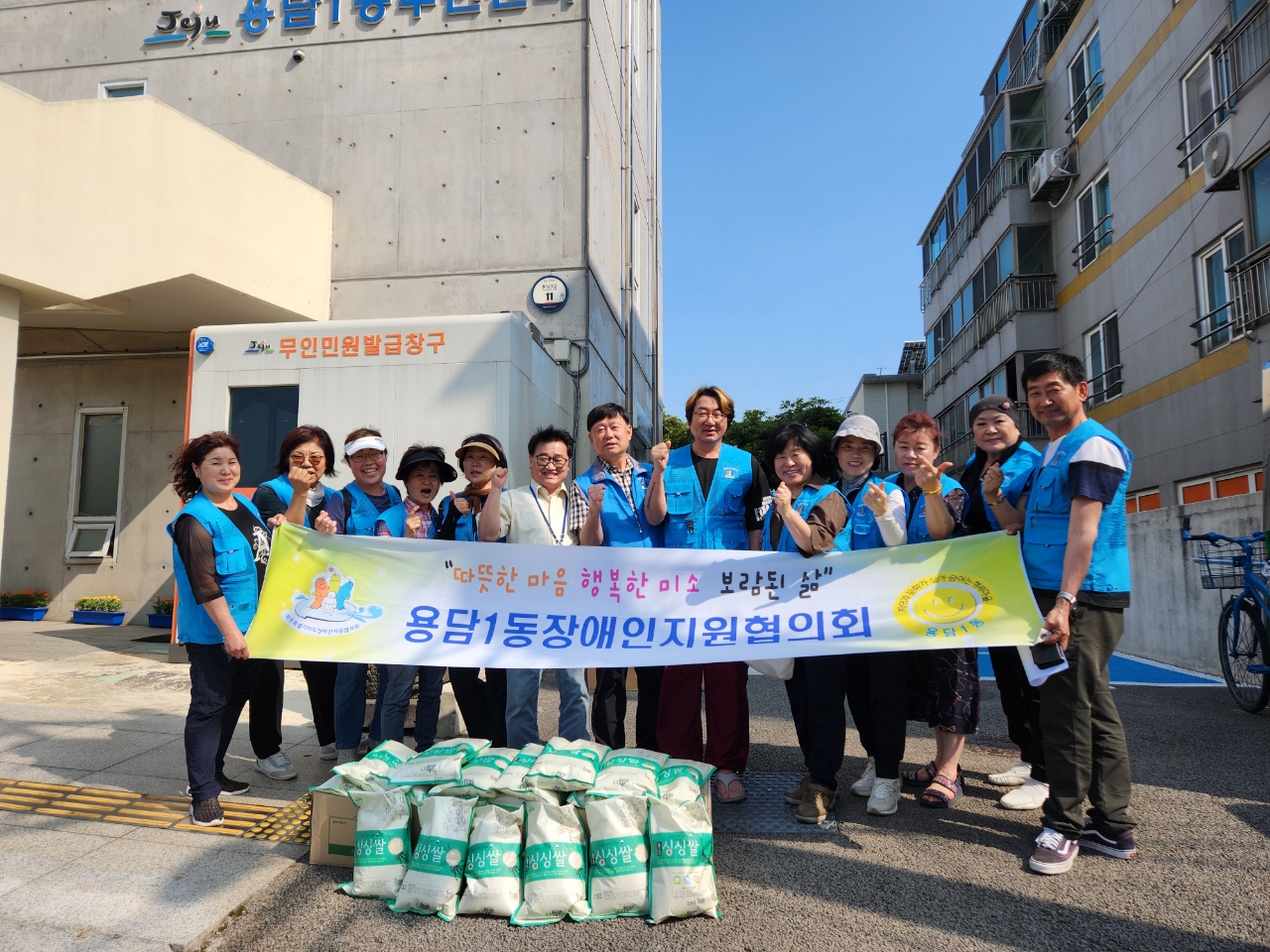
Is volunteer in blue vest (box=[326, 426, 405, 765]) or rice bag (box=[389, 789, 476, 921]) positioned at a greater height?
volunteer in blue vest (box=[326, 426, 405, 765])

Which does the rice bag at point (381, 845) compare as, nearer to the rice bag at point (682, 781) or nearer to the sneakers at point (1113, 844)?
the rice bag at point (682, 781)

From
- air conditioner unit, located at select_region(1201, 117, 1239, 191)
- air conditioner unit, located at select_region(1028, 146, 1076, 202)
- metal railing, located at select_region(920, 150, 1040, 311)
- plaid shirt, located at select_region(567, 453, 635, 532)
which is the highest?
metal railing, located at select_region(920, 150, 1040, 311)

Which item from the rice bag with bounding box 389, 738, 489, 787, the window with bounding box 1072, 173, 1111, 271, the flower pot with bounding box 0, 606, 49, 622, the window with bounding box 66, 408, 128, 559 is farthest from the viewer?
the window with bounding box 1072, 173, 1111, 271

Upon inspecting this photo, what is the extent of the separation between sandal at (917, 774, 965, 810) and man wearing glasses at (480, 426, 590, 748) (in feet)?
5.48

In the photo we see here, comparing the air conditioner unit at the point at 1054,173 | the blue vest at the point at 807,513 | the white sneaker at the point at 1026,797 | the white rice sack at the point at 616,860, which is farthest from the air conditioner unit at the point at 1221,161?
the white rice sack at the point at 616,860

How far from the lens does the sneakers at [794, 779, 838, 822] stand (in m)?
3.52

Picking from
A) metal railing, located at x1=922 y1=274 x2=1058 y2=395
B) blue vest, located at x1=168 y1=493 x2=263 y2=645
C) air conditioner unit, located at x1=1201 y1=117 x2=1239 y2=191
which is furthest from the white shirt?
metal railing, located at x1=922 y1=274 x2=1058 y2=395

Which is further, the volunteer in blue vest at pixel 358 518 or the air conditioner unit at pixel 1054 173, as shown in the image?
the air conditioner unit at pixel 1054 173

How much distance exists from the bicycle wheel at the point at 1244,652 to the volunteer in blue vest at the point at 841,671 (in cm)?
346

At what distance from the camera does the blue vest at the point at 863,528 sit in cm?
374

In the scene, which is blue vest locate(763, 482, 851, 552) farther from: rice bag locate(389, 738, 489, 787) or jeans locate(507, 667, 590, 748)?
rice bag locate(389, 738, 489, 787)

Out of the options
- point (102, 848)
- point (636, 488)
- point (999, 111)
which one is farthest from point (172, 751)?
point (999, 111)

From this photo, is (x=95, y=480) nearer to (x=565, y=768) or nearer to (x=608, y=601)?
(x=608, y=601)

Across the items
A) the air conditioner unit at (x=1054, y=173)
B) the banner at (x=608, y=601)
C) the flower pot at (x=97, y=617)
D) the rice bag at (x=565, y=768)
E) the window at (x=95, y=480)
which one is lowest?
the flower pot at (x=97, y=617)
